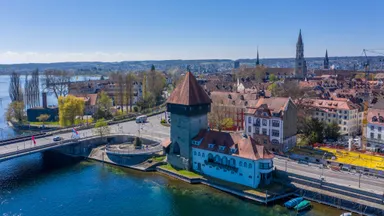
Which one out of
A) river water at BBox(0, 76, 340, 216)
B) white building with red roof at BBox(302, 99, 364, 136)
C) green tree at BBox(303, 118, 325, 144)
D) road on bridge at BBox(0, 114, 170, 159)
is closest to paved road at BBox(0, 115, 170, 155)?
road on bridge at BBox(0, 114, 170, 159)

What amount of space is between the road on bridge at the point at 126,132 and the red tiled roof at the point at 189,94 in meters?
15.6

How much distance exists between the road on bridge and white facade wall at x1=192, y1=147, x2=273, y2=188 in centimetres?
1652

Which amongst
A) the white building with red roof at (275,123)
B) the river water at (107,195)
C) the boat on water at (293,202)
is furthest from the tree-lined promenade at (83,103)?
the boat on water at (293,202)

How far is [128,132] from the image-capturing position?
75250mm

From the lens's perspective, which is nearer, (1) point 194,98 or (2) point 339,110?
(1) point 194,98

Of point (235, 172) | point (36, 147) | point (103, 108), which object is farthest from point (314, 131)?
point (103, 108)

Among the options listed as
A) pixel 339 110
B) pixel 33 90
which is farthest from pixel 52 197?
pixel 33 90

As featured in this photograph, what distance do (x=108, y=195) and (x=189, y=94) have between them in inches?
772

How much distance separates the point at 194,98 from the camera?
55.3m

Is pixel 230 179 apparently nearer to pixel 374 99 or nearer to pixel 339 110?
pixel 339 110

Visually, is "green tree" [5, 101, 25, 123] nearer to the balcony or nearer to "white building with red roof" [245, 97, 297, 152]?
the balcony

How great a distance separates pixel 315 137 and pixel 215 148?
906 inches

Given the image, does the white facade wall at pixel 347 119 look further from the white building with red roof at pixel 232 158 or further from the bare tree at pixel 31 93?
the bare tree at pixel 31 93

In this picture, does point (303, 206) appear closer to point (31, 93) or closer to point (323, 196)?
point (323, 196)
